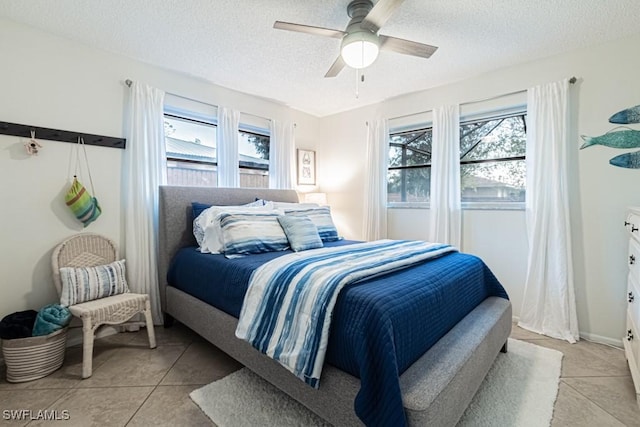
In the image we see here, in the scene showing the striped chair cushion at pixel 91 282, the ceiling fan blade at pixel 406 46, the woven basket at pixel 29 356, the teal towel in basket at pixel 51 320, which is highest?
the ceiling fan blade at pixel 406 46

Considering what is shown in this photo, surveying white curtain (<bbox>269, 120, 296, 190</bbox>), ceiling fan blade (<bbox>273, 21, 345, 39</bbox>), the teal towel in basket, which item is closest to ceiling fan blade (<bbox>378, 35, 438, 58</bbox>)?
ceiling fan blade (<bbox>273, 21, 345, 39</bbox>)

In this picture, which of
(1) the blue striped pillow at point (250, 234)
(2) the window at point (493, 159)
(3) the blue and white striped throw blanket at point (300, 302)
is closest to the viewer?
(3) the blue and white striped throw blanket at point (300, 302)

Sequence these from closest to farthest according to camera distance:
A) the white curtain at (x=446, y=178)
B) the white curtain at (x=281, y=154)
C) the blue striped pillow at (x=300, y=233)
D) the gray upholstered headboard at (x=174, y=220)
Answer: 1. the blue striped pillow at (x=300, y=233)
2. the gray upholstered headboard at (x=174, y=220)
3. the white curtain at (x=446, y=178)
4. the white curtain at (x=281, y=154)

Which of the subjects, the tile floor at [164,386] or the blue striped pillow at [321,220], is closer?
the tile floor at [164,386]

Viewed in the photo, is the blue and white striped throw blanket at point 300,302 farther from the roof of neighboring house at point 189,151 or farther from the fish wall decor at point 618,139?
the roof of neighboring house at point 189,151

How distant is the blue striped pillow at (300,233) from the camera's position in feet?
8.37

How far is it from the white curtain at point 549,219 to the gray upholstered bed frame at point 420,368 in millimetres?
758

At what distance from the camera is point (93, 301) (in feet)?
7.14

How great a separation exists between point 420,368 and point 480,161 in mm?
2595

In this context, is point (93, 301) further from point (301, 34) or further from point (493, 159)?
point (493, 159)

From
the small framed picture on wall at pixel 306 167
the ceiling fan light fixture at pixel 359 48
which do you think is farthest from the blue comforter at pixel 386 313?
the small framed picture on wall at pixel 306 167

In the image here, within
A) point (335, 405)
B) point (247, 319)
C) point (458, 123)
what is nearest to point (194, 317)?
point (247, 319)

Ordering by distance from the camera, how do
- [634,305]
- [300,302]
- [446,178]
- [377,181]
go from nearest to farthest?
[300,302] < [634,305] < [446,178] < [377,181]

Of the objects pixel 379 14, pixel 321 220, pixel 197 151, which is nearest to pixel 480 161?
pixel 321 220
